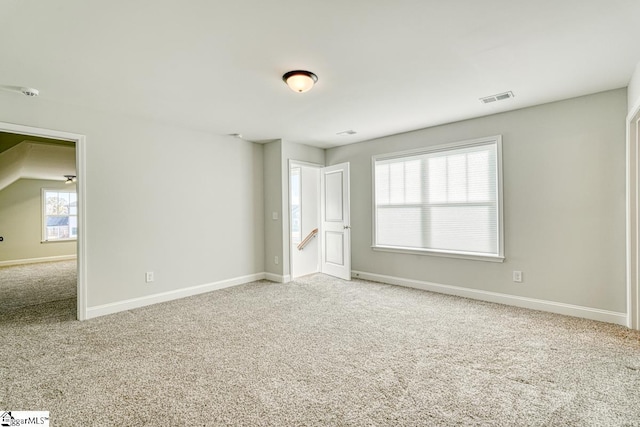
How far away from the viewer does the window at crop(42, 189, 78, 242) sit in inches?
320

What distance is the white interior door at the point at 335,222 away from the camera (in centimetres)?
559

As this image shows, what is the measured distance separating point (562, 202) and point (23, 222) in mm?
10779

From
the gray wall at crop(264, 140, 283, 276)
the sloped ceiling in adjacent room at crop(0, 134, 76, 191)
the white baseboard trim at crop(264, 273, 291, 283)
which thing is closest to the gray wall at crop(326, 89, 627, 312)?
the white baseboard trim at crop(264, 273, 291, 283)

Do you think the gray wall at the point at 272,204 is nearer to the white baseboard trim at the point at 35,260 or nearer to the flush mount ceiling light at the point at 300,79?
the flush mount ceiling light at the point at 300,79

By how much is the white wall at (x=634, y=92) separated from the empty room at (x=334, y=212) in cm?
6

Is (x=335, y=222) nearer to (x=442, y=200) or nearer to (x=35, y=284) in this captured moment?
(x=442, y=200)

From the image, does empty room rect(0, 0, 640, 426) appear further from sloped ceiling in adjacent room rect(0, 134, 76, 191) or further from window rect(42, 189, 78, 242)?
window rect(42, 189, 78, 242)

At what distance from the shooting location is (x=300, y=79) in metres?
2.76

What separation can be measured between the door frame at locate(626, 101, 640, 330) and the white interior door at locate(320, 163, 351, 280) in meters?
3.53

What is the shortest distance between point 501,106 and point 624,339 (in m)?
2.68

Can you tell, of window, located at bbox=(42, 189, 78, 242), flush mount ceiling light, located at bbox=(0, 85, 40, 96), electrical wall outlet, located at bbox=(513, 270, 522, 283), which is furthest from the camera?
window, located at bbox=(42, 189, 78, 242)

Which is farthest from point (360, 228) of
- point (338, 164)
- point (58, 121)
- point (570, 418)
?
point (58, 121)

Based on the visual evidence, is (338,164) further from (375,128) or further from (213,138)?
(213,138)
